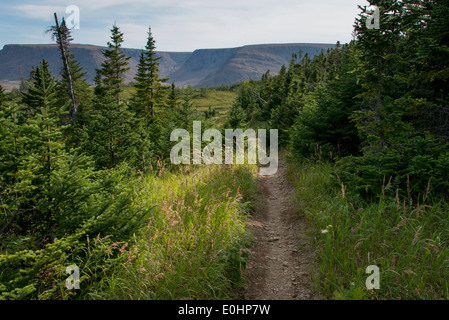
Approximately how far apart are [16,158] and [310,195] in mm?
7358

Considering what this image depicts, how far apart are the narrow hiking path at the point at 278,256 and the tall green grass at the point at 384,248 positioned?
1.26ft

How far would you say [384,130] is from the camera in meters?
6.88

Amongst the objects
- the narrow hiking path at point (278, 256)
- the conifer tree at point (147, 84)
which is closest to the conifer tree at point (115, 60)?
the conifer tree at point (147, 84)

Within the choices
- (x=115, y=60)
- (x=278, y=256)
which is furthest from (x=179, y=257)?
(x=115, y=60)

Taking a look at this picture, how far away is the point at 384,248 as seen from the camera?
14.4ft

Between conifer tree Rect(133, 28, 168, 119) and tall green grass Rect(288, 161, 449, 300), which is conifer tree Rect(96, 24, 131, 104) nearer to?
conifer tree Rect(133, 28, 168, 119)

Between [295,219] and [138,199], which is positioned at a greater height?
[138,199]

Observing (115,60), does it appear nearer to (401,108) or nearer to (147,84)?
(147,84)

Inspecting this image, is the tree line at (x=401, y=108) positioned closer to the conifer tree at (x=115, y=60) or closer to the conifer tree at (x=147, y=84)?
the conifer tree at (x=147, y=84)

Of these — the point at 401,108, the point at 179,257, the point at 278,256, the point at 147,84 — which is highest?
the point at 147,84

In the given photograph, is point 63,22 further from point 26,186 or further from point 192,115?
point 26,186

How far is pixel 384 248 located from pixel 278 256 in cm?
218

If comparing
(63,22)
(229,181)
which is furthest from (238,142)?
(63,22)

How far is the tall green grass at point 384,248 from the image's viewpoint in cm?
356
